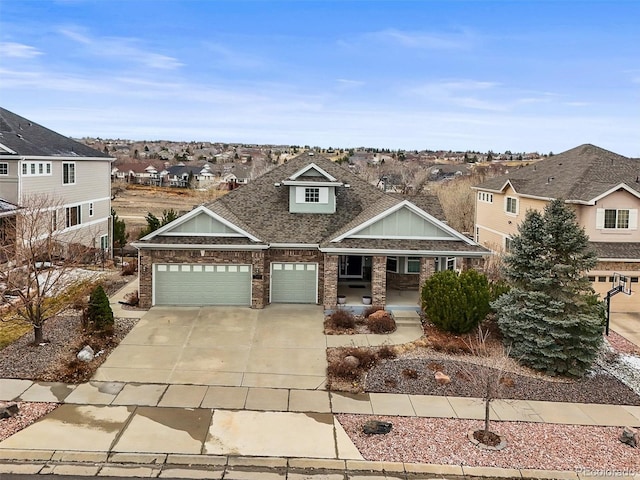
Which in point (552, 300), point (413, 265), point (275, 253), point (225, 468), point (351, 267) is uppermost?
point (275, 253)

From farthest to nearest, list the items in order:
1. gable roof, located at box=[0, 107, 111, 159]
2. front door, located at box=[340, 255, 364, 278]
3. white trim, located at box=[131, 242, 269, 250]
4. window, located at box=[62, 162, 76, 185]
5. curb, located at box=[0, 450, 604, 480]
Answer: window, located at box=[62, 162, 76, 185]
gable roof, located at box=[0, 107, 111, 159]
front door, located at box=[340, 255, 364, 278]
white trim, located at box=[131, 242, 269, 250]
curb, located at box=[0, 450, 604, 480]

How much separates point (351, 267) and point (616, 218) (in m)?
12.4

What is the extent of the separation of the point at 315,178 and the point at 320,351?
31.3ft

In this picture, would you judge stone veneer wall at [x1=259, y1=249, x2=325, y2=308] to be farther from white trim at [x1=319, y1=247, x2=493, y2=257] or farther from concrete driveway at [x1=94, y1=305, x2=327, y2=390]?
concrete driveway at [x1=94, y1=305, x2=327, y2=390]

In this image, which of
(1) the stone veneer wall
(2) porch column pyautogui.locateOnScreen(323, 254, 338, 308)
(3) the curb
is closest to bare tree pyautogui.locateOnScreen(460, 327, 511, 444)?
(3) the curb

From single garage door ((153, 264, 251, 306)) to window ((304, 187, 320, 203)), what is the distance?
4.69m

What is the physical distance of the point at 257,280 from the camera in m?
21.1

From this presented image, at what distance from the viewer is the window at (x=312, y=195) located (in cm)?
2419

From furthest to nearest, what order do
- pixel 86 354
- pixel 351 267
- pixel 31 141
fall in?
pixel 31 141
pixel 351 267
pixel 86 354

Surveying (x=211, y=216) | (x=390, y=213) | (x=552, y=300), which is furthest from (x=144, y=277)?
(x=552, y=300)

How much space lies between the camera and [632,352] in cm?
1847

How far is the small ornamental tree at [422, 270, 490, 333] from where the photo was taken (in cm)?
1825

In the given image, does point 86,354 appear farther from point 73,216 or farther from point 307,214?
point 73,216

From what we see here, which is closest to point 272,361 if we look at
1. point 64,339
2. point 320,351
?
point 320,351
